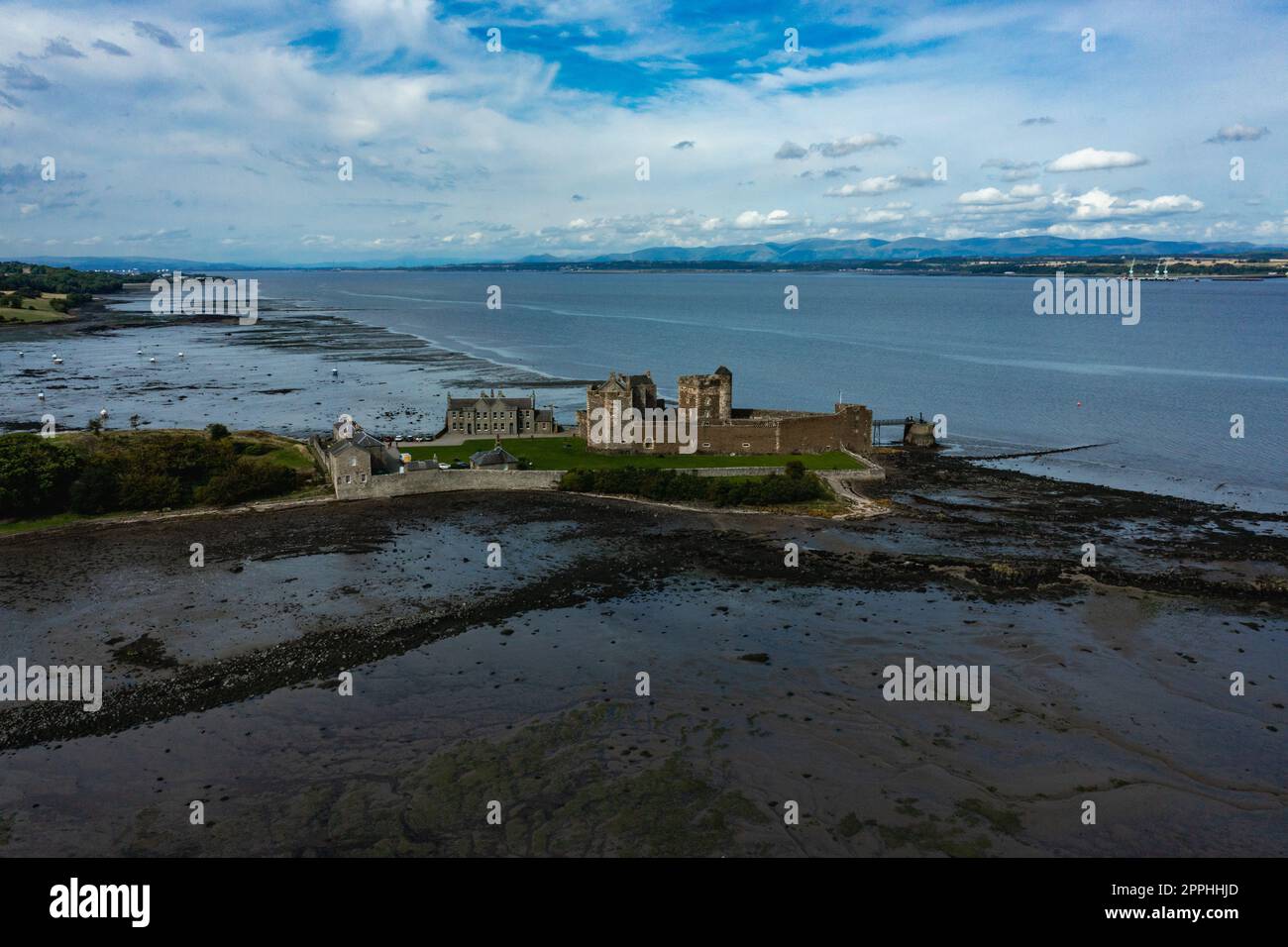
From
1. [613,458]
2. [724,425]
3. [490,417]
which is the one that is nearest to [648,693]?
[613,458]

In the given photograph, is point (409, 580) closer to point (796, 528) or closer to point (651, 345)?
point (796, 528)

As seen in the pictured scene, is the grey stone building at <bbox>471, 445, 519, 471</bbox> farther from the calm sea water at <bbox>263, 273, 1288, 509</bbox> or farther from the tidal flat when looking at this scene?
the calm sea water at <bbox>263, 273, 1288, 509</bbox>

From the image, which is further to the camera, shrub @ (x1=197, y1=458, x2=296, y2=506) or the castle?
the castle

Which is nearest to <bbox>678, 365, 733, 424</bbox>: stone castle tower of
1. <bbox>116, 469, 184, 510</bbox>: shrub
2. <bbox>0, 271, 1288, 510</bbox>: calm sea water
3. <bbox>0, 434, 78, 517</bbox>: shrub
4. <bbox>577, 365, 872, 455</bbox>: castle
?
<bbox>577, 365, 872, 455</bbox>: castle

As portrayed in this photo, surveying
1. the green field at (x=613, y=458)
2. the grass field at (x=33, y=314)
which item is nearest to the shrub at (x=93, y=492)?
the green field at (x=613, y=458)

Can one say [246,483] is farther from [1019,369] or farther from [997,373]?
[1019,369]

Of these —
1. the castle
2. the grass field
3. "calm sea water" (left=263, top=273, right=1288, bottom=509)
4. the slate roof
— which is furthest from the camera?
the grass field
